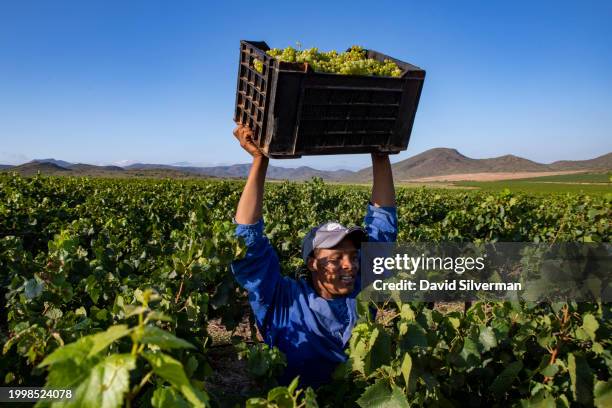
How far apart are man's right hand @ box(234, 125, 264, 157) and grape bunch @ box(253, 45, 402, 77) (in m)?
0.39

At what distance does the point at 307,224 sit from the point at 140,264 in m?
3.98

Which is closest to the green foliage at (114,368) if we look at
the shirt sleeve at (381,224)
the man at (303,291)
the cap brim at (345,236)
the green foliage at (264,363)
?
the green foliage at (264,363)

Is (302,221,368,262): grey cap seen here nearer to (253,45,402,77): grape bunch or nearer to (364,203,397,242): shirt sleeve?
(364,203,397,242): shirt sleeve

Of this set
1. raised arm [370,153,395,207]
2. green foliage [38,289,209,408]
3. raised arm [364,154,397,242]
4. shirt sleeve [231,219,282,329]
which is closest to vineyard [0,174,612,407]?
green foliage [38,289,209,408]

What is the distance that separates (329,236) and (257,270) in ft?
1.67

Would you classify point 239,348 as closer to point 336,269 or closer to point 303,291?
point 303,291

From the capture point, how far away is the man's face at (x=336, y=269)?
113 inches

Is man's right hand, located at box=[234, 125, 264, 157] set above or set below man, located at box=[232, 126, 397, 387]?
above

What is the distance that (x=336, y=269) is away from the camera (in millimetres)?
2883

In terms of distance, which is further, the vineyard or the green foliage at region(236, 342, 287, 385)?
the green foliage at region(236, 342, 287, 385)

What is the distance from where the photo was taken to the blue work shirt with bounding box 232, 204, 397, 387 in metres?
2.71

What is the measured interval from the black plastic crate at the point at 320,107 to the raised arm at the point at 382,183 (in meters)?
0.26

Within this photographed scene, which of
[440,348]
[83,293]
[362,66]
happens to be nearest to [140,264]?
[83,293]

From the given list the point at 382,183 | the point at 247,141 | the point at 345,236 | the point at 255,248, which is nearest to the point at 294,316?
the point at 255,248
